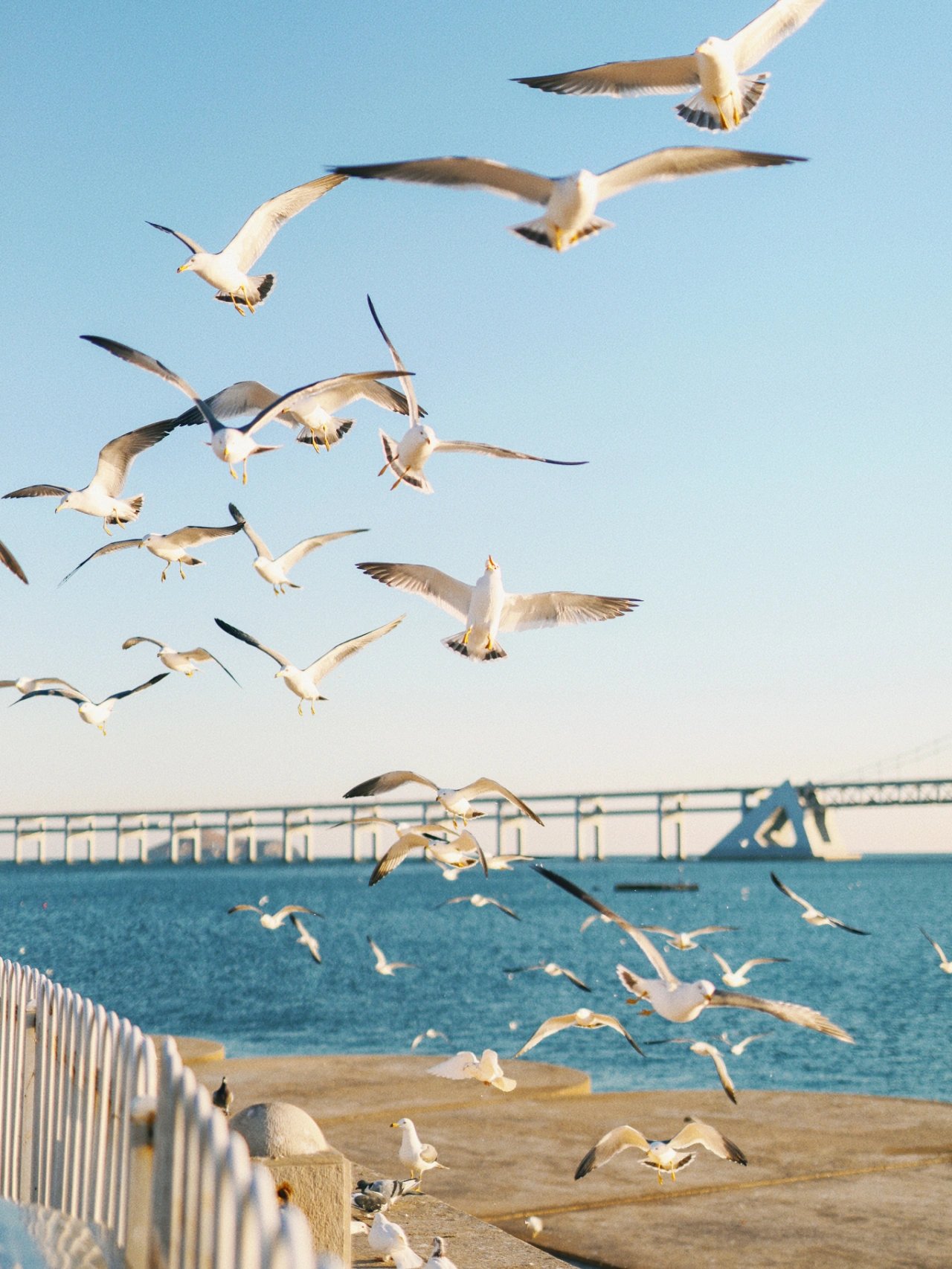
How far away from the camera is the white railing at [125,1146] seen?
3.60 metres

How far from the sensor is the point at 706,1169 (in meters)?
11.7

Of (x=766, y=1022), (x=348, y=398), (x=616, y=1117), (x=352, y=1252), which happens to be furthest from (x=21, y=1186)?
(x=766, y=1022)

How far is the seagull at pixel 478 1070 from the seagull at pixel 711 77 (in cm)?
721

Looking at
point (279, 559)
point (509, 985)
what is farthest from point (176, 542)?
point (509, 985)

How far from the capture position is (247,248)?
37.9ft

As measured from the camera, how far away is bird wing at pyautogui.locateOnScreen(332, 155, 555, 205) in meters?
8.08

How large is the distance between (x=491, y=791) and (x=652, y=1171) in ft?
11.6

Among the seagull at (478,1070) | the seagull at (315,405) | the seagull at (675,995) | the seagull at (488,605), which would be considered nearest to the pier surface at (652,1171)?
the seagull at (478,1070)

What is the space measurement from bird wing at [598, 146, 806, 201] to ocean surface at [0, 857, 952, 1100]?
20.3 metres

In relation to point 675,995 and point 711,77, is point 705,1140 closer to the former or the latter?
point 675,995

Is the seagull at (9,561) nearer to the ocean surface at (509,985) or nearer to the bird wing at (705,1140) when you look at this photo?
the bird wing at (705,1140)

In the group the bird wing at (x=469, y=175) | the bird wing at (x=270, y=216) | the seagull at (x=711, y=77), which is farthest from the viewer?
the bird wing at (x=270, y=216)

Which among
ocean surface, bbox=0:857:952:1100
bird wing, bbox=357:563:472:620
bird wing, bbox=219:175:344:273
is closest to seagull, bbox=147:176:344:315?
bird wing, bbox=219:175:344:273

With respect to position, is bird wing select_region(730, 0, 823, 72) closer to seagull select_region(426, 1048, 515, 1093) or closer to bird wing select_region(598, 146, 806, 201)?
bird wing select_region(598, 146, 806, 201)
